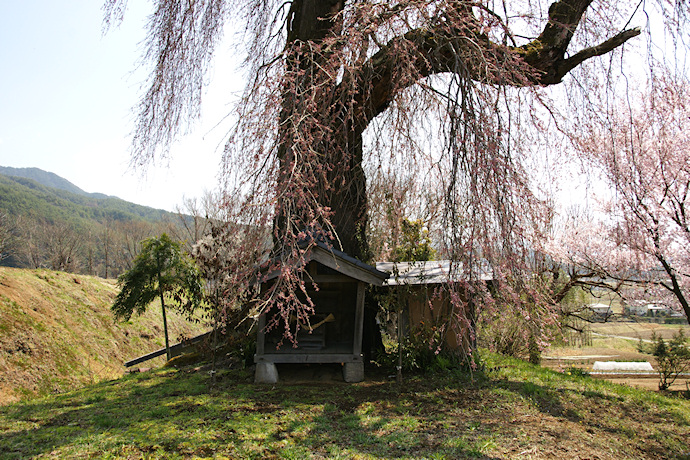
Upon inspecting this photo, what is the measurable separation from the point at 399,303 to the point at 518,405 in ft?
6.05

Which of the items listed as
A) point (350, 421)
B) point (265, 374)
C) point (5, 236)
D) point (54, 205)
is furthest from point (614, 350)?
point (54, 205)

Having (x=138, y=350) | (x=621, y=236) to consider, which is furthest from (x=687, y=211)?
(x=138, y=350)

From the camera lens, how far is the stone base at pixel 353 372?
5.75 meters

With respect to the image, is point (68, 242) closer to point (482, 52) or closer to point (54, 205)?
point (482, 52)

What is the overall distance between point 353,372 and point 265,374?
1.17 m

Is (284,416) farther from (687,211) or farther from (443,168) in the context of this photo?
(687,211)

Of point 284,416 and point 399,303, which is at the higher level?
point 399,303

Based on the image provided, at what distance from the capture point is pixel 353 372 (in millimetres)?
5770

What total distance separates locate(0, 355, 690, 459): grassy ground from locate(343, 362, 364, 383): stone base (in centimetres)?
17

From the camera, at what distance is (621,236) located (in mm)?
9203

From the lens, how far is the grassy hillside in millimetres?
8836

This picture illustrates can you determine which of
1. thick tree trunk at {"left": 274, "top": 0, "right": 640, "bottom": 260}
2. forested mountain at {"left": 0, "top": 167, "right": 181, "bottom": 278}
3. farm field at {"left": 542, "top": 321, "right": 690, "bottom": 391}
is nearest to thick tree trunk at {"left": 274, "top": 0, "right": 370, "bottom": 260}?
thick tree trunk at {"left": 274, "top": 0, "right": 640, "bottom": 260}

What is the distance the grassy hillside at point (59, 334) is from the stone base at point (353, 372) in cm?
642

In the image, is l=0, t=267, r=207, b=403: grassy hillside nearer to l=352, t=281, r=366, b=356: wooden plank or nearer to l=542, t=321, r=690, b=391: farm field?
l=352, t=281, r=366, b=356: wooden plank
